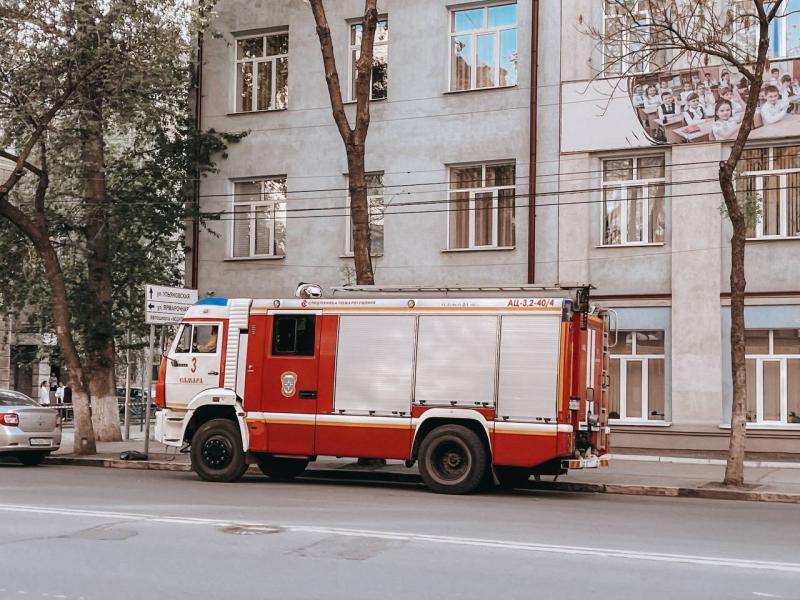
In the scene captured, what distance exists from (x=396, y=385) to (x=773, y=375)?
9.21 meters

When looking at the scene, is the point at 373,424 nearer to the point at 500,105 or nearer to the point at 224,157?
the point at 500,105

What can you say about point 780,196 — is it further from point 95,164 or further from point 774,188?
point 95,164

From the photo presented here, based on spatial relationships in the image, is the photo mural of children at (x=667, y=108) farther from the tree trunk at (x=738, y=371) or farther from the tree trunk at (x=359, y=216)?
the tree trunk at (x=359, y=216)

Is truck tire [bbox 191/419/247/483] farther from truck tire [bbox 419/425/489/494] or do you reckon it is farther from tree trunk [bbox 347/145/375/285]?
tree trunk [bbox 347/145/375/285]

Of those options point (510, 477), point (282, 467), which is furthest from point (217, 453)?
point (510, 477)

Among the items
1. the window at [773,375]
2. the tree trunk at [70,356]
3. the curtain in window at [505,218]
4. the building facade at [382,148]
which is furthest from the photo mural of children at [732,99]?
the tree trunk at [70,356]

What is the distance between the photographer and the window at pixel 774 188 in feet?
70.0

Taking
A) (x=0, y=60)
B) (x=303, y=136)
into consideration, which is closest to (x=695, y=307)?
(x=303, y=136)

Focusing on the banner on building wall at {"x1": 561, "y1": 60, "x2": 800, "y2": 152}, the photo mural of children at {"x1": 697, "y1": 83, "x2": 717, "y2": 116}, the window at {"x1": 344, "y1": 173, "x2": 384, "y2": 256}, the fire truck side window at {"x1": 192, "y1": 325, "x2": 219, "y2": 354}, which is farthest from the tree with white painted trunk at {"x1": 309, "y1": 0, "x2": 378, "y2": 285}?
the photo mural of children at {"x1": 697, "y1": 83, "x2": 717, "y2": 116}

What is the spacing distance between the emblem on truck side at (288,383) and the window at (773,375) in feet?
31.4

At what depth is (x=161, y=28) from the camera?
22.2 meters

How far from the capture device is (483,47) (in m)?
24.3

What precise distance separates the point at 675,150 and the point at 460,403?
942 cm

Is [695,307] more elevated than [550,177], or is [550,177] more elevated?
[550,177]
